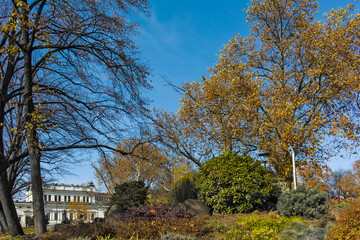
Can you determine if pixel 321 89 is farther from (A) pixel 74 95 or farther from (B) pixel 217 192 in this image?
(A) pixel 74 95

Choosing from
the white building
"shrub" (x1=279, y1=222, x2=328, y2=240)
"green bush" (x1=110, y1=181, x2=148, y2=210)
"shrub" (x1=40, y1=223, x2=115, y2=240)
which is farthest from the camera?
the white building

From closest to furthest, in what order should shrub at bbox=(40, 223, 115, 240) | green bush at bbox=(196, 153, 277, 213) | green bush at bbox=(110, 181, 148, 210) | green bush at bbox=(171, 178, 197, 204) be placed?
shrub at bbox=(40, 223, 115, 240), green bush at bbox=(196, 153, 277, 213), green bush at bbox=(171, 178, 197, 204), green bush at bbox=(110, 181, 148, 210)

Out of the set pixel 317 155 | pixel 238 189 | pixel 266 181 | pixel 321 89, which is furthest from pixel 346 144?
pixel 238 189

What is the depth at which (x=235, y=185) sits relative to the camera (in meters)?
12.1

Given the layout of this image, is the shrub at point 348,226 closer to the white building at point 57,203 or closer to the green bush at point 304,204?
the green bush at point 304,204

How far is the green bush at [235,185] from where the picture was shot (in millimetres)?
11984

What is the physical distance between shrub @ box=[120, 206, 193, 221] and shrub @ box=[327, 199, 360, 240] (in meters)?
3.93

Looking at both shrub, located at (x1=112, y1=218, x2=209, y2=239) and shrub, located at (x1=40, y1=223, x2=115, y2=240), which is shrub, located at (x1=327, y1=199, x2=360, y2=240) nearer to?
shrub, located at (x1=112, y1=218, x2=209, y2=239)

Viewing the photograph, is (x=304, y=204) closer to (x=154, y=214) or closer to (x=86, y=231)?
(x=154, y=214)

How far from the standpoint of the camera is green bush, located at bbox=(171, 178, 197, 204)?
1418 centimetres

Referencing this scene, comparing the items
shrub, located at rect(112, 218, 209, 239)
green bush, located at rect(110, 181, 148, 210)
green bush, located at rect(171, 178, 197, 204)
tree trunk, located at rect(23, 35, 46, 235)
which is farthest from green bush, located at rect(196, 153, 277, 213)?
tree trunk, located at rect(23, 35, 46, 235)

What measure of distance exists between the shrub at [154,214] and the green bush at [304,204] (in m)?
3.42

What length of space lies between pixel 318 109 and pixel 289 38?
4.22 m

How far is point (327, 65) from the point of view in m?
16.1
